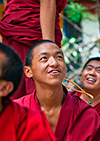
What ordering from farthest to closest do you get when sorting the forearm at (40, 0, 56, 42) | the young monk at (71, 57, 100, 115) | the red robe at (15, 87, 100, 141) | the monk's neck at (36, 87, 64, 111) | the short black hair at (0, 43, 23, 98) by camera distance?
1. the young monk at (71, 57, 100, 115)
2. the forearm at (40, 0, 56, 42)
3. the monk's neck at (36, 87, 64, 111)
4. the red robe at (15, 87, 100, 141)
5. the short black hair at (0, 43, 23, 98)

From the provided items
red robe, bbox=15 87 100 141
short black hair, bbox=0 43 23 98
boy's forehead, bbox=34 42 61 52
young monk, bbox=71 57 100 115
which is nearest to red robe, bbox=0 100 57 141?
short black hair, bbox=0 43 23 98

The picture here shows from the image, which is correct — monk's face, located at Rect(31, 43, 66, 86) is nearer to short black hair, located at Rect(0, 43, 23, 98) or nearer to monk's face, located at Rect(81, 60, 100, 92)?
short black hair, located at Rect(0, 43, 23, 98)

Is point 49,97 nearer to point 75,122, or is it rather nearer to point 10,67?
point 75,122

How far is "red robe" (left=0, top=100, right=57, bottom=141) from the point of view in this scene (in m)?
1.46

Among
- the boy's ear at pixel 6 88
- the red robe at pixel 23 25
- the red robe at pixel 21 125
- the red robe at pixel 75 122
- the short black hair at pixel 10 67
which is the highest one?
the red robe at pixel 23 25

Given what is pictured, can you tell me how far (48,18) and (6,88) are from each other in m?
1.21

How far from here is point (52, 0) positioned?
8.18 ft

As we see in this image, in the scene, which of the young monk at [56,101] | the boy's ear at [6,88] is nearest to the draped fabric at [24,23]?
the young monk at [56,101]

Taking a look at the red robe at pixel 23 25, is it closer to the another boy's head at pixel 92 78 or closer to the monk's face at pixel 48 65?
the monk's face at pixel 48 65

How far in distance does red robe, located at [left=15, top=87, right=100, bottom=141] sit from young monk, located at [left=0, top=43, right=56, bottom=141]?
41 centimetres

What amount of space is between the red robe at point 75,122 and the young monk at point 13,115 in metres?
0.41

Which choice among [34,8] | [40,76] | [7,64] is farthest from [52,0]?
[7,64]

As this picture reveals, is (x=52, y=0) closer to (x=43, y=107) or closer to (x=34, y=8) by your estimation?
(x=34, y=8)

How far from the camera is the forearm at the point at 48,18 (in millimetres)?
2479
